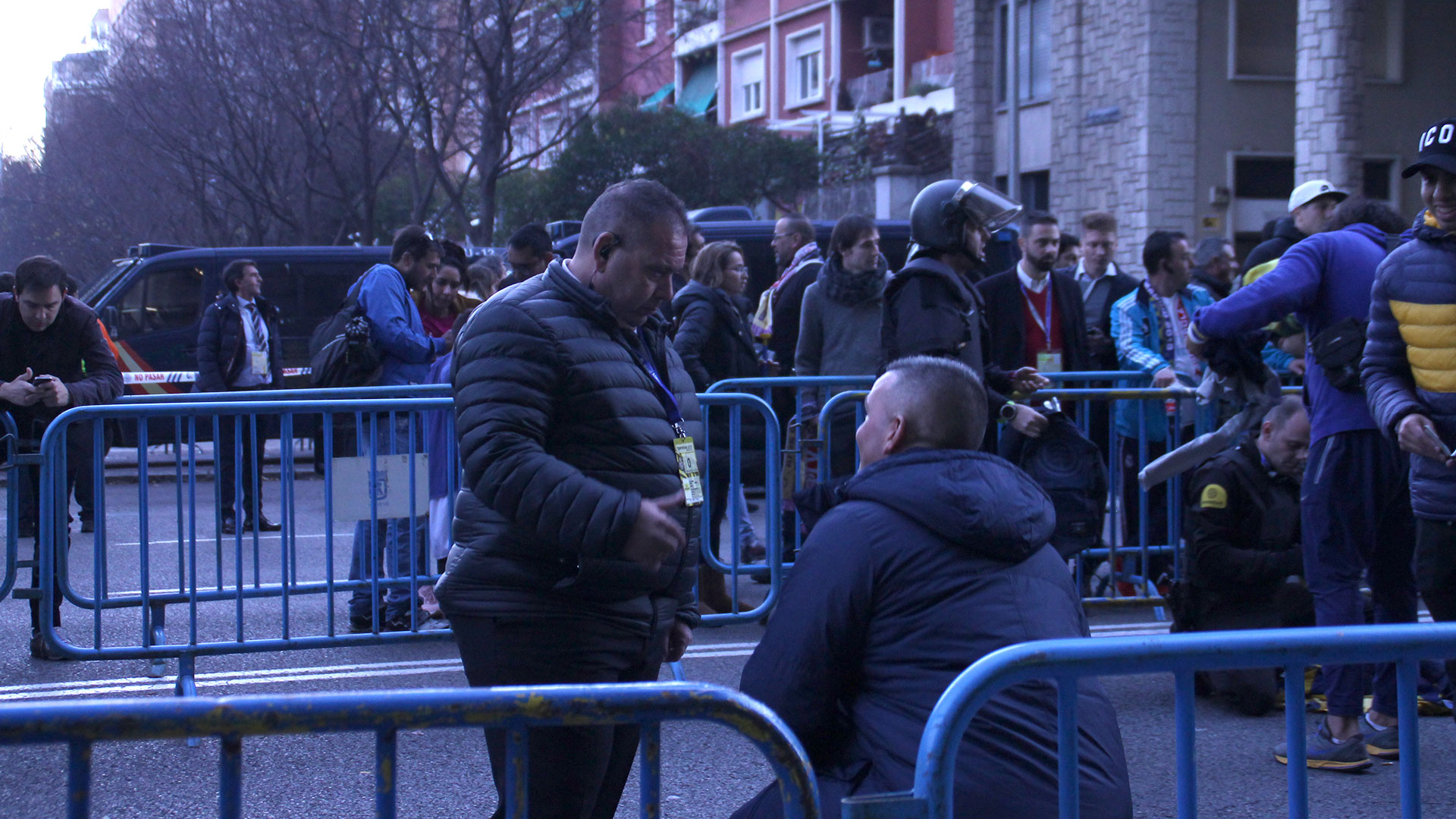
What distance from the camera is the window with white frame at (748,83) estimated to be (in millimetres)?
37000

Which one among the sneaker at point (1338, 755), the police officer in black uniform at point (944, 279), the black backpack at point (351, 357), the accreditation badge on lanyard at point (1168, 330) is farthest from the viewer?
the accreditation badge on lanyard at point (1168, 330)

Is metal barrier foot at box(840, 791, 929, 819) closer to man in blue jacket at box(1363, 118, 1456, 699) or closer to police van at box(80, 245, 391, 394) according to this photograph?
man in blue jacket at box(1363, 118, 1456, 699)

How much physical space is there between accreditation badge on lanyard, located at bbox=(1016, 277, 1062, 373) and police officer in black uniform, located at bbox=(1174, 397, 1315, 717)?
1.41 metres

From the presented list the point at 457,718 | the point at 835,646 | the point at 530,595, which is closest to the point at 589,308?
the point at 530,595

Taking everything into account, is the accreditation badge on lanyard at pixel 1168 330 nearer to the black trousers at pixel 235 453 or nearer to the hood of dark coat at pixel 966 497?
the black trousers at pixel 235 453

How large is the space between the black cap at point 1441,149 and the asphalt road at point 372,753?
1.77m

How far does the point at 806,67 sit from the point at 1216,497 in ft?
102

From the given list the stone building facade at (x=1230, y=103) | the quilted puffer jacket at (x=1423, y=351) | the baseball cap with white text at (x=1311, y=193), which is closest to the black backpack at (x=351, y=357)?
Result: the baseball cap with white text at (x=1311, y=193)

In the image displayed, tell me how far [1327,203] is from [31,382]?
20.4 feet

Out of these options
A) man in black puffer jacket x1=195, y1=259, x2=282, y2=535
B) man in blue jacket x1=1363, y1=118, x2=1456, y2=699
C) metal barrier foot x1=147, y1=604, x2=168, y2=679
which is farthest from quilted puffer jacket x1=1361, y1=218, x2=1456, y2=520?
man in black puffer jacket x1=195, y1=259, x2=282, y2=535

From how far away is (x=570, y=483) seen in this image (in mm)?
2627

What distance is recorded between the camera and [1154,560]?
654cm

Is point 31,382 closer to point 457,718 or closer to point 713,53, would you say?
point 457,718

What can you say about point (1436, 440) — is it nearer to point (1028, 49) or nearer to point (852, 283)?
point (852, 283)
